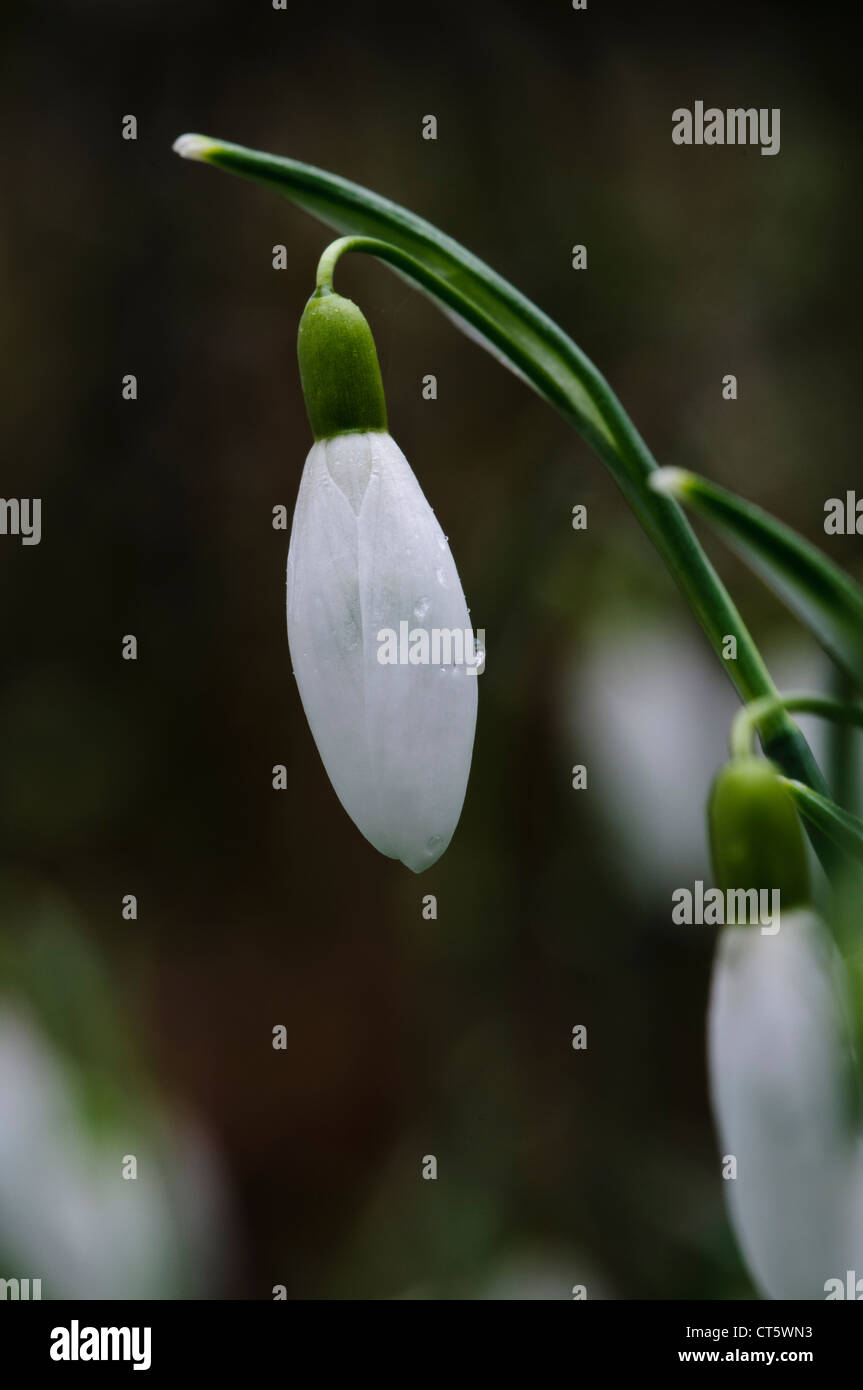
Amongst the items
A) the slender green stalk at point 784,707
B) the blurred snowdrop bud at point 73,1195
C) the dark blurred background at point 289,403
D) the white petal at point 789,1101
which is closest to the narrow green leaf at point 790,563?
the slender green stalk at point 784,707

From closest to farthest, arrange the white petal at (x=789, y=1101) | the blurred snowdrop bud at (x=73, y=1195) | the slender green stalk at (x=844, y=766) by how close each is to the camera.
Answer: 1. the white petal at (x=789, y=1101)
2. the slender green stalk at (x=844, y=766)
3. the blurred snowdrop bud at (x=73, y=1195)

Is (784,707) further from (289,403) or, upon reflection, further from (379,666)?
(289,403)

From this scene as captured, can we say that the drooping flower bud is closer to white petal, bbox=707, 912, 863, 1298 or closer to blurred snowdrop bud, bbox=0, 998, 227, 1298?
white petal, bbox=707, 912, 863, 1298

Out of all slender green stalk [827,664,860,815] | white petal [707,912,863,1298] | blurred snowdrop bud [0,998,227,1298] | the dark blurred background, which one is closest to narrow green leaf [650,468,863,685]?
white petal [707,912,863,1298]

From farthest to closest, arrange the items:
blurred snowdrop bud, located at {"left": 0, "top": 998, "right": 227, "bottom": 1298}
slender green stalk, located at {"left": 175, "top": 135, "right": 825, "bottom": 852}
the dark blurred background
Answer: the dark blurred background
blurred snowdrop bud, located at {"left": 0, "top": 998, "right": 227, "bottom": 1298}
slender green stalk, located at {"left": 175, "top": 135, "right": 825, "bottom": 852}

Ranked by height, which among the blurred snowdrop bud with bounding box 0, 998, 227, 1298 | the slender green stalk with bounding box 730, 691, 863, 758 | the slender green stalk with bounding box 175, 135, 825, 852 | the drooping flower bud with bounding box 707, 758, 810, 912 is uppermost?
the slender green stalk with bounding box 175, 135, 825, 852

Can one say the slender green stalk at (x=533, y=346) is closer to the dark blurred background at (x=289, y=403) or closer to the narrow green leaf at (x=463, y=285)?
the narrow green leaf at (x=463, y=285)

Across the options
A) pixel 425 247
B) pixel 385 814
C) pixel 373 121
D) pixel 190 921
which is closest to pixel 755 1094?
pixel 385 814
